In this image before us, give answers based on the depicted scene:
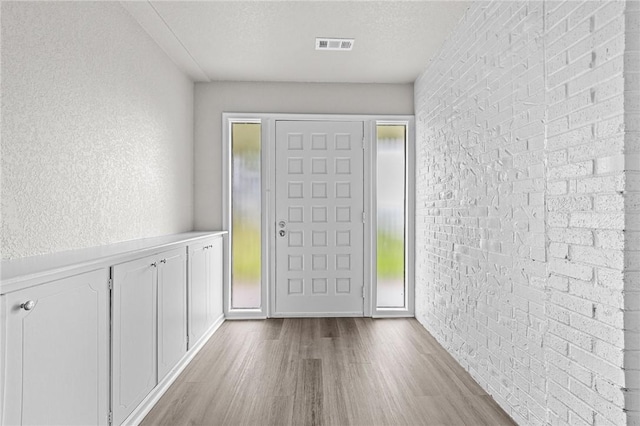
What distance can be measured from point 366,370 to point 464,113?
1.99m

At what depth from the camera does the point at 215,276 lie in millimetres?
3924

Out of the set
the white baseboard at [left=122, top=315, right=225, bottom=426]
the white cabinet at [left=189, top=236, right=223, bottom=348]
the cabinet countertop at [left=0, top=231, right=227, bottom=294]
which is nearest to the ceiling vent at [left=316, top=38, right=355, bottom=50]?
the white cabinet at [left=189, top=236, right=223, bottom=348]

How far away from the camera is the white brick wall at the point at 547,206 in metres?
1.44

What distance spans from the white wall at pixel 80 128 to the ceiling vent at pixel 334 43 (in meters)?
1.37

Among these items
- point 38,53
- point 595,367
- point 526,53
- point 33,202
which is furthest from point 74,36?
point 595,367

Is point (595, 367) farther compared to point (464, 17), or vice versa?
point (464, 17)

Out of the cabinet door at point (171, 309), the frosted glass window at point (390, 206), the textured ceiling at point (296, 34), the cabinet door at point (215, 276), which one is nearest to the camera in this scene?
the cabinet door at point (171, 309)

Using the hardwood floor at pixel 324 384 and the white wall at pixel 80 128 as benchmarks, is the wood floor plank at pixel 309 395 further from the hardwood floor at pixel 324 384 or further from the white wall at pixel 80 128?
the white wall at pixel 80 128

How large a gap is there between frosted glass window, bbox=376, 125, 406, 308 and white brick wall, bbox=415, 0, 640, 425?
1.21 meters

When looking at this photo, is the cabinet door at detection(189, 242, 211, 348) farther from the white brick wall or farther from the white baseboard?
the white brick wall

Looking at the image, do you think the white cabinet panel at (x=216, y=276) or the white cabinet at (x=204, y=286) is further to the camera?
the white cabinet panel at (x=216, y=276)

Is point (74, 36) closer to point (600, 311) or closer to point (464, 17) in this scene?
point (464, 17)

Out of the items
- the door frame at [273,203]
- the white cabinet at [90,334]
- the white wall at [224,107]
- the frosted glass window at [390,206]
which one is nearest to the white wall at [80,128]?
the white cabinet at [90,334]

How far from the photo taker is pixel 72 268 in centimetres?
156
